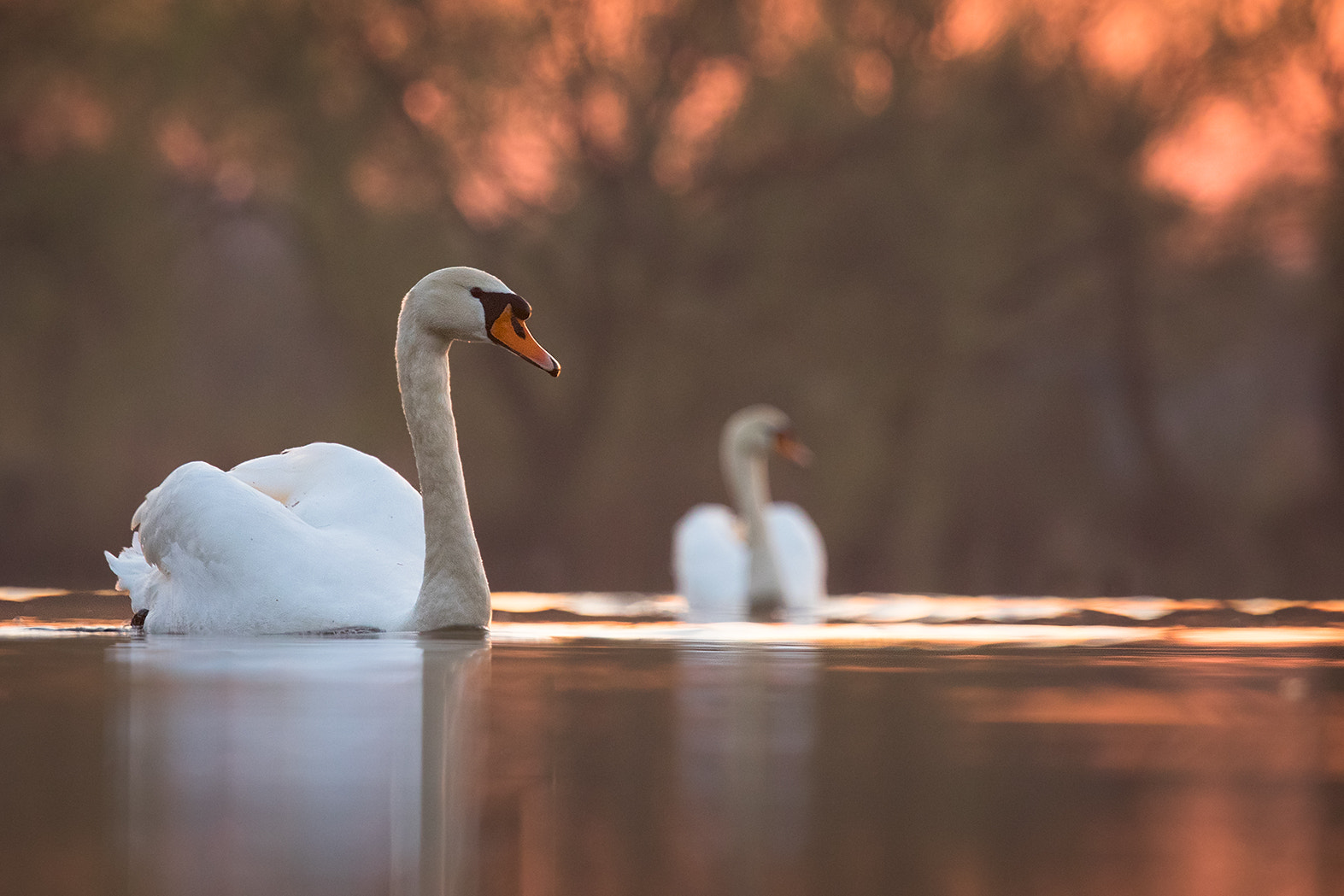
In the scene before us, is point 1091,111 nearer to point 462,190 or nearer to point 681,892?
point 462,190

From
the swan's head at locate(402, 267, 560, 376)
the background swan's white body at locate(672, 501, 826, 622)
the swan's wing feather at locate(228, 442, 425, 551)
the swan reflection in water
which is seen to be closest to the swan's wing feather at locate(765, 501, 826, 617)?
the background swan's white body at locate(672, 501, 826, 622)

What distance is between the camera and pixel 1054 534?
1714 centimetres

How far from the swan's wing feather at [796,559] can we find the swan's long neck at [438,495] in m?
4.64

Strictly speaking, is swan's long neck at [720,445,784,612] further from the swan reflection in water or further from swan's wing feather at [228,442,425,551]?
the swan reflection in water

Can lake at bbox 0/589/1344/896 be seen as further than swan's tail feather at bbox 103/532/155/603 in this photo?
No

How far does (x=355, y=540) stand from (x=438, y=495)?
44 cm

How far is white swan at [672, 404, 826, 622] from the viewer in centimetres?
1146

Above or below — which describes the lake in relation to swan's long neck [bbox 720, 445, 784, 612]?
below

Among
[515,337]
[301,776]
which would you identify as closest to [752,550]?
[515,337]

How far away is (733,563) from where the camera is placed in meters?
12.2

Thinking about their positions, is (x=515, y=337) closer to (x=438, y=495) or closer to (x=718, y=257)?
(x=438, y=495)

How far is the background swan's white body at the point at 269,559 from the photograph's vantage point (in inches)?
238

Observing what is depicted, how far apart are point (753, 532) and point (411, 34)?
7958mm

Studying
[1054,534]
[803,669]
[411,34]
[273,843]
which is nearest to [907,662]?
[803,669]
